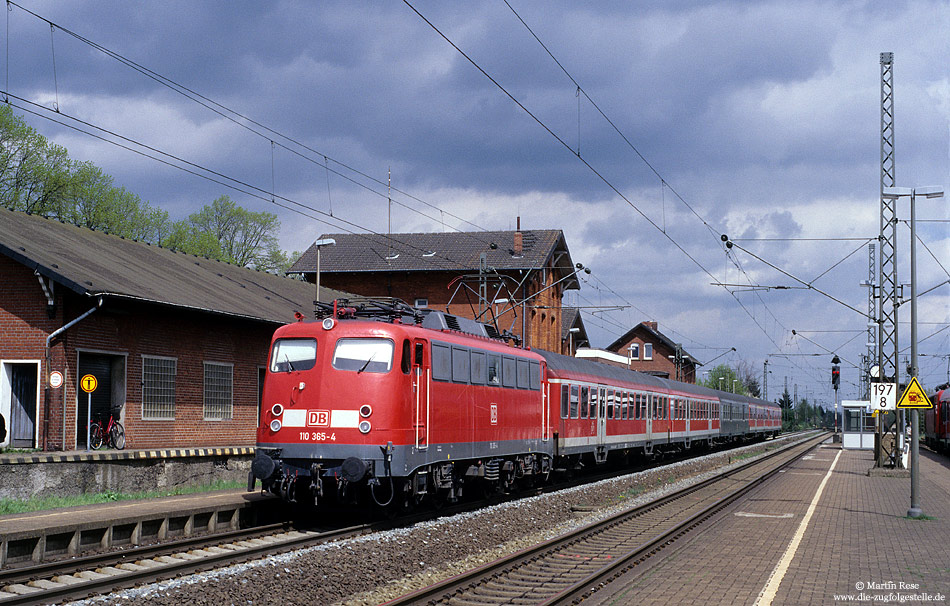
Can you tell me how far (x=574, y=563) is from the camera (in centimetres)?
1308

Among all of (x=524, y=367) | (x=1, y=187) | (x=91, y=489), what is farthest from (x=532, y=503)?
(x=1, y=187)

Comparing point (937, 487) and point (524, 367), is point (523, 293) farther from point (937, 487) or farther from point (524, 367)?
point (524, 367)

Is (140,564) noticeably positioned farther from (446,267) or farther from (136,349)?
(446,267)

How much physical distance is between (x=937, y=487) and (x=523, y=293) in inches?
1132

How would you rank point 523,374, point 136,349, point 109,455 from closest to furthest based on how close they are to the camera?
point 109,455 < point 523,374 < point 136,349

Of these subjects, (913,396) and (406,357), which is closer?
(406,357)

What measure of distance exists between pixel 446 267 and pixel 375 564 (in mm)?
44297

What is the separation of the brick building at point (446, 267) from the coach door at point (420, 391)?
126ft

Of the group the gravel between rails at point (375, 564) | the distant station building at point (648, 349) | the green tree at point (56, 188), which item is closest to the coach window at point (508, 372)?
the gravel between rails at point (375, 564)

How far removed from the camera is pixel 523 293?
2117 inches

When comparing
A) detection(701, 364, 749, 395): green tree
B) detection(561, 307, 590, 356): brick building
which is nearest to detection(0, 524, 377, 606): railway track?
detection(561, 307, 590, 356): brick building

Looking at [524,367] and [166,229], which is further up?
[166,229]

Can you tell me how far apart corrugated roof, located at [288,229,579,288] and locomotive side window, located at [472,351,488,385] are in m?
36.0

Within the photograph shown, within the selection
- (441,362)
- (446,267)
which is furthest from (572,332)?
(441,362)
